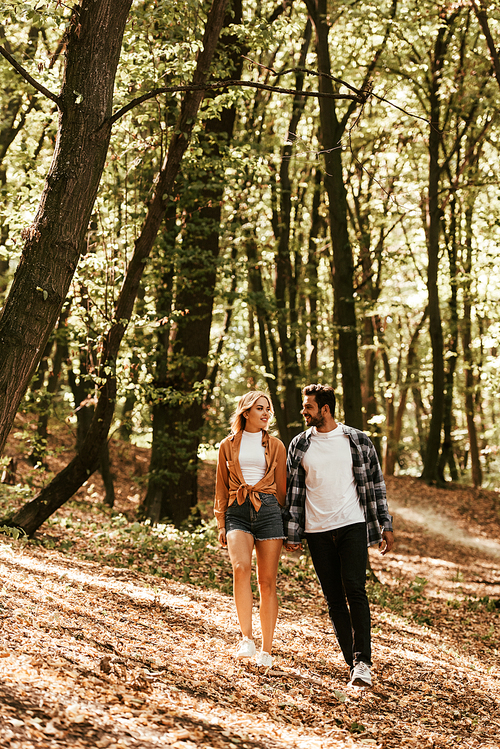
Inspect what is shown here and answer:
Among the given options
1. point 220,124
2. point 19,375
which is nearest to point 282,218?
point 220,124

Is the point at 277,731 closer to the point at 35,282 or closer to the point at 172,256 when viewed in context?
the point at 35,282

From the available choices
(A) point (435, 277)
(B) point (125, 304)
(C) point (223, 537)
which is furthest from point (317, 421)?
(A) point (435, 277)

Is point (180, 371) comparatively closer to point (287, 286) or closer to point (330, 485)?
point (330, 485)

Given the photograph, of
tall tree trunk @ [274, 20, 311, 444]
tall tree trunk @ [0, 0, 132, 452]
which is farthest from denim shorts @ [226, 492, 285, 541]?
tall tree trunk @ [274, 20, 311, 444]

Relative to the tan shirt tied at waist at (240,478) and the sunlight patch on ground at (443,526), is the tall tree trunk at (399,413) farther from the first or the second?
the tan shirt tied at waist at (240,478)

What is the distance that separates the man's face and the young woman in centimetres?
29

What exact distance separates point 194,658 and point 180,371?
597 cm

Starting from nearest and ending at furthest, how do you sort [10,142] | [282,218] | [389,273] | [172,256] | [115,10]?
[115,10]
[172,256]
[10,142]
[282,218]
[389,273]

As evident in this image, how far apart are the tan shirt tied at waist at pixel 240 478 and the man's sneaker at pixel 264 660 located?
967 millimetres

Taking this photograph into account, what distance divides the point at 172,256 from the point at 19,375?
16.8ft

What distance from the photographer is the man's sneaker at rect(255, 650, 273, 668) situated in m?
4.66

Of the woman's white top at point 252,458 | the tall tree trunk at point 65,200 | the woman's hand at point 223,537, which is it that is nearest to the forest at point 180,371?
the tall tree trunk at point 65,200

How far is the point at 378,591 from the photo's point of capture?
943 cm

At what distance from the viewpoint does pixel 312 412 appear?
4.96m
